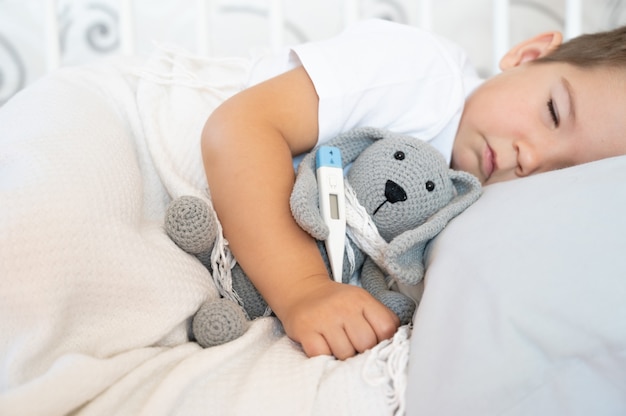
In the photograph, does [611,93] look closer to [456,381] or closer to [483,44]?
[456,381]

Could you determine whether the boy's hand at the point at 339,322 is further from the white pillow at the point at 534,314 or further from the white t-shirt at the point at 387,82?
the white t-shirt at the point at 387,82

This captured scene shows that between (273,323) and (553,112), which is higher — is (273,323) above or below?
below

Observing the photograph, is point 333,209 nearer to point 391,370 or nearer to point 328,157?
point 328,157

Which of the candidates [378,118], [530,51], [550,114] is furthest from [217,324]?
[530,51]

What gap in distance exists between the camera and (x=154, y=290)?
1.72 ft

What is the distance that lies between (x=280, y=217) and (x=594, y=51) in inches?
18.1

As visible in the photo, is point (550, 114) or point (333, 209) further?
point (550, 114)

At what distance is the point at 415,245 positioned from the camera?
559 millimetres

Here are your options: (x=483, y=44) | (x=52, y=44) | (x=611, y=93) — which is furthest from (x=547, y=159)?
(x=52, y=44)

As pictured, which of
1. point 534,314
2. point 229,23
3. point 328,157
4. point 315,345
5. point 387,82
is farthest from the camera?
point 229,23

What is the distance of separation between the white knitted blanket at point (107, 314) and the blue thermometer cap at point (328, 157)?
17 cm

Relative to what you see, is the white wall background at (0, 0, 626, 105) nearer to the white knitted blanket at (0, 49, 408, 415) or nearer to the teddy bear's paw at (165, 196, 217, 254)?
the white knitted blanket at (0, 49, 408, 415)

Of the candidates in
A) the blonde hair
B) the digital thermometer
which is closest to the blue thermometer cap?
the digital thermometer

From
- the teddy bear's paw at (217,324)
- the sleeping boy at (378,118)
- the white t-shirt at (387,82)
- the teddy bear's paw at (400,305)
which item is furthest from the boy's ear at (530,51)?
the teddy bear's paw at (217,324)
